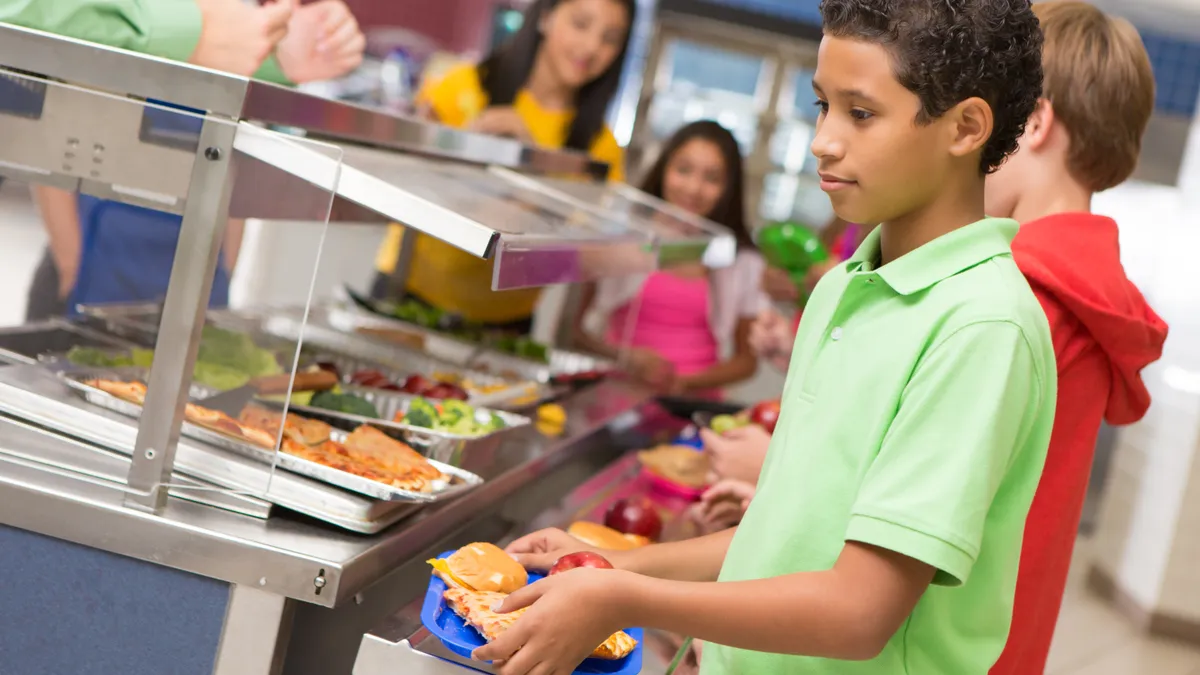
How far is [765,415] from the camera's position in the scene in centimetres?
294

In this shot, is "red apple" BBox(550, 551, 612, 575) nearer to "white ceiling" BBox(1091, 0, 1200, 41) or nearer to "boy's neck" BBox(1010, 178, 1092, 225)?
"boy's neck" BBox(1010, 178, 1092, 225)

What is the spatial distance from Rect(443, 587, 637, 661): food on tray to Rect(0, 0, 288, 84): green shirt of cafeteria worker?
3.07 feet

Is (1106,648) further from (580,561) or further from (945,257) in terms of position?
(945,257)

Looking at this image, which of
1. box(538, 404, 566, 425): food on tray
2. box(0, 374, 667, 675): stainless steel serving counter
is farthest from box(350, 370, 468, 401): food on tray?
box(0, 374, 667, 675): stainless steel serving counter

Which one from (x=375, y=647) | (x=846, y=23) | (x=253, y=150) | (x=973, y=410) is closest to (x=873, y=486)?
(x=973, y=410)

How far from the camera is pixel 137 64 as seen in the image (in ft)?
5.05

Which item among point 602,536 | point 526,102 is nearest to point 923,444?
point 602,536

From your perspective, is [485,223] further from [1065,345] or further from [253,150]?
[1065,345]

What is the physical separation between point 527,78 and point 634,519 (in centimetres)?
208

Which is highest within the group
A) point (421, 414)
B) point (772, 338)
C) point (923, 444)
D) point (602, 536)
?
point (923, 444)

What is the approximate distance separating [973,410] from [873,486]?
12 cm

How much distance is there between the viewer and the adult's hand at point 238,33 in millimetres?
1782

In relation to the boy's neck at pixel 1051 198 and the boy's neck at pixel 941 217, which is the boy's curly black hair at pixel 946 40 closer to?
the boy's neck at pixel 941 217

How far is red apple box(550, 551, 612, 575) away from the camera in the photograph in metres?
1.37
